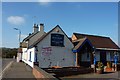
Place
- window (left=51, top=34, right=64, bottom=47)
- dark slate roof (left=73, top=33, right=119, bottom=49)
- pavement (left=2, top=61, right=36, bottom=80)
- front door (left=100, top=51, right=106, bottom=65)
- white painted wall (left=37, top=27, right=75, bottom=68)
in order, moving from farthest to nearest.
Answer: dark slate roof (left=73, top=33, right=119, bottom=49)
front door (left=100, top=51, right=106, bottom=65)
window (left=51, top=34, right=64, bottom=47)
white painted wall (left=37, top=27, right=75, bottom=68)
pavement (left=2, top=61, right=36, bottom=80)

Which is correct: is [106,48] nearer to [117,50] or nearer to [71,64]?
[117,50]

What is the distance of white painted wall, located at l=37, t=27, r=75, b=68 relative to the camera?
2658cm

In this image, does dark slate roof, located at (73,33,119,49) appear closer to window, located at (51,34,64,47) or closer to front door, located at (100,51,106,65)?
front door, located at (100,51,106,65)

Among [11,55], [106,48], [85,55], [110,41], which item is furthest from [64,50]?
[11,55]

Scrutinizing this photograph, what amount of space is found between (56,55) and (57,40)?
1885 mm

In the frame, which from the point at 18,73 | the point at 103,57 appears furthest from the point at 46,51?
the point at 103,57

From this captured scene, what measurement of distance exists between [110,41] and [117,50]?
439cm

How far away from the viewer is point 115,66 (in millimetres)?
26281

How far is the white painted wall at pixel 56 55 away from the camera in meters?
26.6

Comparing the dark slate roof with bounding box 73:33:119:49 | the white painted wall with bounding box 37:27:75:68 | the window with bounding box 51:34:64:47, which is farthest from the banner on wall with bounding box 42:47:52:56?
the dark slate roof with bounding box 73:33:119:49

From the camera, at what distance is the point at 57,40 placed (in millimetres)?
27578

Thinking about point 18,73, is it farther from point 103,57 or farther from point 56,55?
point 103,57

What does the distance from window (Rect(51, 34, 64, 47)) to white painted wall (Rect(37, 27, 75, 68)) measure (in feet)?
1.25

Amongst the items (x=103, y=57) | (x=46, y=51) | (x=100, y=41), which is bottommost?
(x=103, y=57)
